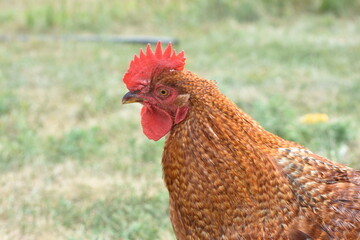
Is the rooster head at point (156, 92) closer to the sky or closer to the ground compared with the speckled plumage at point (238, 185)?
closer to the sky

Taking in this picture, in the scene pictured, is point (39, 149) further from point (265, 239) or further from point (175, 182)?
point (265, 239)

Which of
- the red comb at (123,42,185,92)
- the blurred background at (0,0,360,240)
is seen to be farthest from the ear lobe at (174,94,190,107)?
the blurred background at (0,0,360,240)

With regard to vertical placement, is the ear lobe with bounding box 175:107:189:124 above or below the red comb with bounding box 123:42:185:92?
below

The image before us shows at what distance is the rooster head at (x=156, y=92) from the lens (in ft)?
8.06

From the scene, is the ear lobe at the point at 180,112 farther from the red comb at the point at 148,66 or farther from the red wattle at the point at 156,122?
the red comb at the point at 148,66

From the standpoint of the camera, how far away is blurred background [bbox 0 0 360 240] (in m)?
4.37

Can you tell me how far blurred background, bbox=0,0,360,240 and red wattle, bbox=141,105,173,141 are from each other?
1437 millimetres

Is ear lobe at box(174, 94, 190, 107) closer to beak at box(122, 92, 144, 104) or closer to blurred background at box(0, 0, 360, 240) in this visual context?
beak at box(122, 92, 144, 104)

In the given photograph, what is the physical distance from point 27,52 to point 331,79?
5252mm

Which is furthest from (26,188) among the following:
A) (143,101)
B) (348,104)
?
(348,104)

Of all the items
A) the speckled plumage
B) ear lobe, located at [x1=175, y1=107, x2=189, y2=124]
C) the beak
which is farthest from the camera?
the beak

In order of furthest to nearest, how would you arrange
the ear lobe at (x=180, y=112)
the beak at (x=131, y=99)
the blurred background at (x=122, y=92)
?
the blurred background at (x=122, y=92) → the beak at (x=131, y=99) → the ear lobe at (x=180, y=112)

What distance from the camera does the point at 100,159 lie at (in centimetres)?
526

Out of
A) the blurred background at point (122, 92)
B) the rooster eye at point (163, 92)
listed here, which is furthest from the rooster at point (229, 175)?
the blurred background at point (122, 92)
